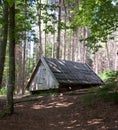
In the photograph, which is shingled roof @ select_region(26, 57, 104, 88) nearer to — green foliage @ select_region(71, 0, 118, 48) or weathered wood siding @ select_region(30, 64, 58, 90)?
weathered wood siding @ select_region(30, 64, 58, 90)

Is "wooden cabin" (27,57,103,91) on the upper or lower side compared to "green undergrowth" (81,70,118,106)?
upper

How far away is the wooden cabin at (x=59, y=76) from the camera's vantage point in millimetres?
19438

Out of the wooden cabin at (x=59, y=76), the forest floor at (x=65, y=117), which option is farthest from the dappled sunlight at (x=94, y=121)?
the wooden cabin at (x=59, y=76)

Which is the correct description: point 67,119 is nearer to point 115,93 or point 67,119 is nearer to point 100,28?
point 115,93

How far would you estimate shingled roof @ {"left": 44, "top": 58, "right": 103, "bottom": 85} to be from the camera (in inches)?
776

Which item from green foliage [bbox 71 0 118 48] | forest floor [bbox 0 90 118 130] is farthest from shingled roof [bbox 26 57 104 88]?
green foliage [bbox 71 0 118 48]

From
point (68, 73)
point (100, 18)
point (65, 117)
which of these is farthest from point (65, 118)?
point (68, 73)

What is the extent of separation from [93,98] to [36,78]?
9.84 meters

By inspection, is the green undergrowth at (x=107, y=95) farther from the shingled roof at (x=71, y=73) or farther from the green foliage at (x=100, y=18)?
the shingled roof at (x=71, y=73)

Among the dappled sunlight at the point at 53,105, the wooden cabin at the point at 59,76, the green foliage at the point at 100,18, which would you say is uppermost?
the green foliage at the point at 100,18

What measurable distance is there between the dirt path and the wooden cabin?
6.33 metres

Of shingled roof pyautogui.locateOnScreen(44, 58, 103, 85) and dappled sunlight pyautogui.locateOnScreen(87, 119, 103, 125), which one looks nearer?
dappled sunlight pyautogui.locateOnScreen(87, 119, 103, 125)

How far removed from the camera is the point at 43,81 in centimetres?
2072

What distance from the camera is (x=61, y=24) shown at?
1218 cm
